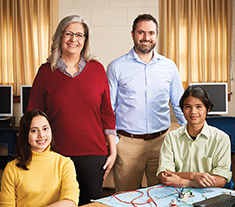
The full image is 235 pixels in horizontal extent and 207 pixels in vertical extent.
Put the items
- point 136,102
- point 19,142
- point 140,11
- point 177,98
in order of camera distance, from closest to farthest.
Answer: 1. point 19,142
2. point 136,102
3. point 177,98
4. point 140,11

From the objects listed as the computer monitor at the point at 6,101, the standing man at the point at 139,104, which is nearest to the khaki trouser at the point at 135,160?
the standing man at the point at 139,104

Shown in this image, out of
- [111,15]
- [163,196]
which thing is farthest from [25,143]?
[111,15]

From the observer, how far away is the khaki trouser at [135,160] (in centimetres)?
229

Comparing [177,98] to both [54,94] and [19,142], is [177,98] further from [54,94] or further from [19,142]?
[19,142]

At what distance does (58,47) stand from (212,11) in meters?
2.77

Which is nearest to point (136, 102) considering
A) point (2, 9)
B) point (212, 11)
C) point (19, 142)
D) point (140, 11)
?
point (19, 142)

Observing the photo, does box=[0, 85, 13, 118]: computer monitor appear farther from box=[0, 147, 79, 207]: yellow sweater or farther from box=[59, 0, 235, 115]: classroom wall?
box=[0, 147, 79, 207]: yellow sweater

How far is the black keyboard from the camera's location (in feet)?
4.58

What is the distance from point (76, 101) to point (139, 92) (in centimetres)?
54

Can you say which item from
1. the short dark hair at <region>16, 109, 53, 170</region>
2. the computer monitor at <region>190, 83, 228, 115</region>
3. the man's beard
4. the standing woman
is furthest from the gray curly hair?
the computer monitor at <region>190, 83, 228, 115</region>

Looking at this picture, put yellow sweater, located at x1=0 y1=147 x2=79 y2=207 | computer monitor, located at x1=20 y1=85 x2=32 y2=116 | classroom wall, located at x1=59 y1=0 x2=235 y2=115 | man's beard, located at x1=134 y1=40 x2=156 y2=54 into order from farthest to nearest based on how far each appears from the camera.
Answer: computer monitor, located at x1=20 y1=85 x2=32 y2=116 → classroom wall, located at x1=59 y1=0 x2=235 y2=115 → man's beard, located at x1=134 y1=40 x2=156 y2=54 → yellow sweater, located at x1=0 y1=147 x2=79 y2=207

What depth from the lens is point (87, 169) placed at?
6.29ft

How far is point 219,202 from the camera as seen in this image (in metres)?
1.42

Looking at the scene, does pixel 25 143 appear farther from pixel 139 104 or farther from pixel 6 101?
pixel 6 101
